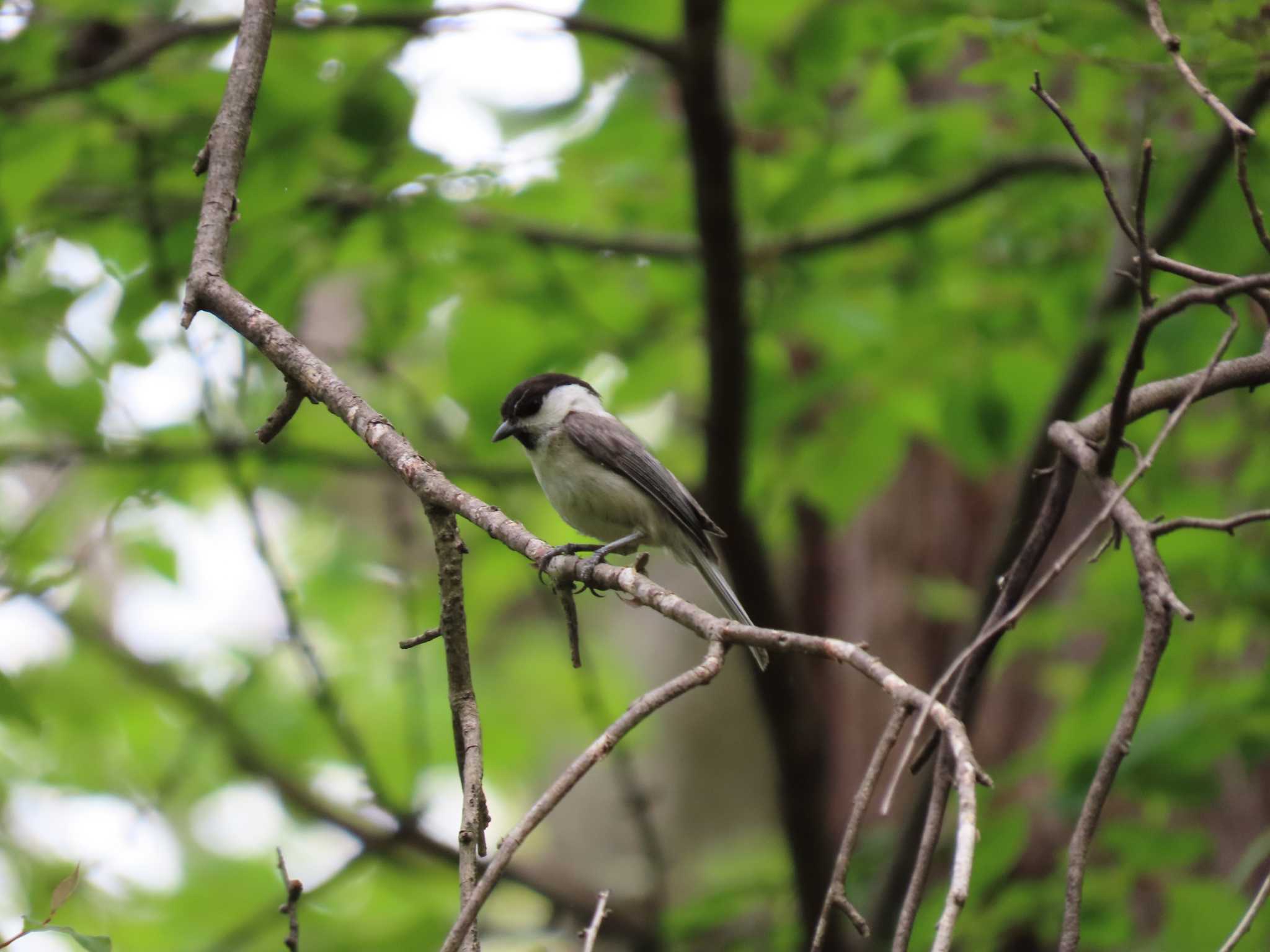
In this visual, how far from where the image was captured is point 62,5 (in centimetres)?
395

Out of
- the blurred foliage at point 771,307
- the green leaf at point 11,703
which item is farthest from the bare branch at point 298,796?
the green leaf at point 11,703

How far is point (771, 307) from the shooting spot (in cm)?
461

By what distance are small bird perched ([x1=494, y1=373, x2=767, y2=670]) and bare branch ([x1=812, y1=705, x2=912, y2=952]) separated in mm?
2471

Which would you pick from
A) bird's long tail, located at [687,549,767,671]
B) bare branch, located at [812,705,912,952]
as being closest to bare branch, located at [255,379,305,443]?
bare branch, located at [812,705,912,952]

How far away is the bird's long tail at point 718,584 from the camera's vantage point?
12.7 ft

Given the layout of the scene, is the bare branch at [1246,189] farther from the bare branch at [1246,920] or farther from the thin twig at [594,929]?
the thin twig at [594,929]

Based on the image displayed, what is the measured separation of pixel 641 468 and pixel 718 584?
50 cm

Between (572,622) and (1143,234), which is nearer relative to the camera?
(1143,234)

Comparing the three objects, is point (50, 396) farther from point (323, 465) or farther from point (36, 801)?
point (36, 801)

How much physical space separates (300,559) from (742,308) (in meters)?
7.39

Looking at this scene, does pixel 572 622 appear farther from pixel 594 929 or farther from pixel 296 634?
pixel 296 634

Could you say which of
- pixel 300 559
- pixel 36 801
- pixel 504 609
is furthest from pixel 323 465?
pixel 300 559

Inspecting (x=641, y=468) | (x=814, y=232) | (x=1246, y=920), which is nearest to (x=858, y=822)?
(x=1246, y=920)

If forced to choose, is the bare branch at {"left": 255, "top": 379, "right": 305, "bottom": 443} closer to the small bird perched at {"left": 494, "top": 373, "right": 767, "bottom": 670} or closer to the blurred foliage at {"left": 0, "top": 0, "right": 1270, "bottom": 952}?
the blurred foliage at {"left": 0, "top": 0, "right": 1270, "bottom": 952}
